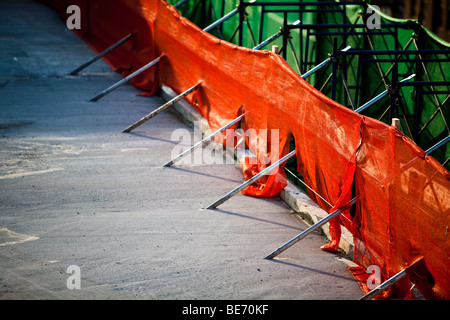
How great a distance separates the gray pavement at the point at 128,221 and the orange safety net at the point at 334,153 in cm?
54

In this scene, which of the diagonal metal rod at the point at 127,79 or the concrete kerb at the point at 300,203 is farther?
the diagonal metal rod at the point at 127,79

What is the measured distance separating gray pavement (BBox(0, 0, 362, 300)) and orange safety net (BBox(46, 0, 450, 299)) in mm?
544

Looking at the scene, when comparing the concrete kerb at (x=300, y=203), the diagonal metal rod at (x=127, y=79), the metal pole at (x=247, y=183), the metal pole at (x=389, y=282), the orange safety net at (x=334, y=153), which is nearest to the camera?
the orange safety net at (x=334, y=153)

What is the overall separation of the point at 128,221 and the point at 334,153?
266 cm

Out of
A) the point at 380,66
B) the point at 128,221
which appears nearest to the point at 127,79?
the point at 380,66

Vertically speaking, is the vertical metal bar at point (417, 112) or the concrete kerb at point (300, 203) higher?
the vertical metal bar at point (417, 112)

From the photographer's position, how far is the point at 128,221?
26.8 ft

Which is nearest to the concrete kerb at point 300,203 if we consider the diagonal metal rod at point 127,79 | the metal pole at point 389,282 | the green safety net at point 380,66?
the metal pole at point 389,282

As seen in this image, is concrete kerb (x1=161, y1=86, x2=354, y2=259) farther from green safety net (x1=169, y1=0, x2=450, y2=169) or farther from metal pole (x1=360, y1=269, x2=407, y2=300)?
green safety net (x1=169, y1=0, x2=450, y2=169)

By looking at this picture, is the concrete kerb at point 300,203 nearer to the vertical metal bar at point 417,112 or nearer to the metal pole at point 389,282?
the metal pole at point 389,282

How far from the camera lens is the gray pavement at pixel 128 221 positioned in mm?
6594

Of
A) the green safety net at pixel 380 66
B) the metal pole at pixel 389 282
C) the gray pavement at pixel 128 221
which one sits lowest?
the gray pavement at pixel 128 221

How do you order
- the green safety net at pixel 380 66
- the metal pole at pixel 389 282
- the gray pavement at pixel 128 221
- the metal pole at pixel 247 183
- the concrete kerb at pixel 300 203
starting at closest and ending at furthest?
the metal pole at pixel 389 282 < the gray pavement at pixel 128 221 < the concrete kerb at pixel 300 203 < the metal pole at pixel 247 183 < the green safety net at pixel 380 66

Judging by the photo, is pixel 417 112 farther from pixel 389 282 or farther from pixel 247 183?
pixel 389 282
